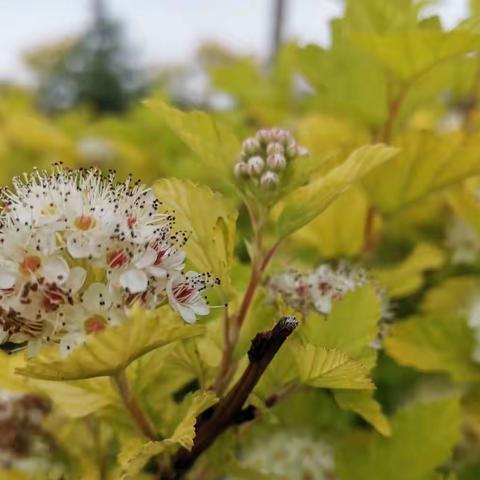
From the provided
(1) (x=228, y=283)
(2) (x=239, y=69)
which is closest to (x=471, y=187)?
(1) (x=228, y=283)

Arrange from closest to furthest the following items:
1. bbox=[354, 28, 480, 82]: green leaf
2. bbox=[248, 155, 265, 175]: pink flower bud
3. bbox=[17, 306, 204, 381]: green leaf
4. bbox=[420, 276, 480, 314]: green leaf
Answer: bbox=[17, 306, 204, 381]: green leaf, bbox=[248, 155, 265, 175]: pink flower bud, bbox=[354, 28, 480, 82]: green leaf, bbox=[420, 276, 480, 314]: green leaf

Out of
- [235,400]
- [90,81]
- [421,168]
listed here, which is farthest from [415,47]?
[90,81]

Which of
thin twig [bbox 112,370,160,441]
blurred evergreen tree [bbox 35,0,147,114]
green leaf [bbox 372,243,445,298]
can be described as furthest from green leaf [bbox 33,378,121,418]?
blurred evergreen tree [bbox 35,0,147,114]

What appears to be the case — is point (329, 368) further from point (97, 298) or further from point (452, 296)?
point (452, 296)

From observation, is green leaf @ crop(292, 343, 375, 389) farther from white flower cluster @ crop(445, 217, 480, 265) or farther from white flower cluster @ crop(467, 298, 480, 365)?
white flower cluster @ crop(445, 217, 480, 265)

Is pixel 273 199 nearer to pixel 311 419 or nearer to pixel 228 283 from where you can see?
pixel 228 283
